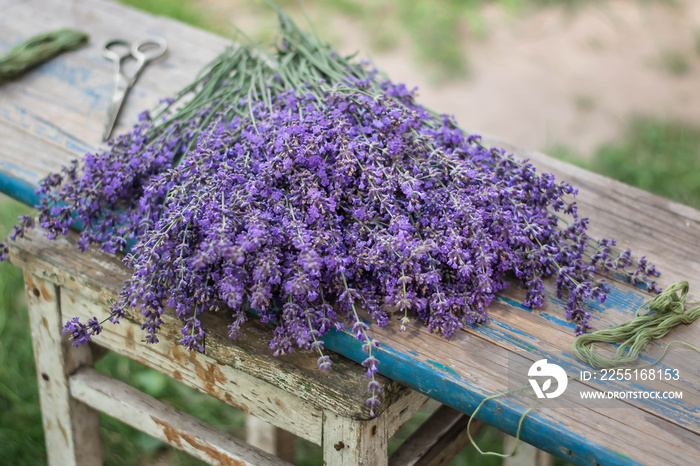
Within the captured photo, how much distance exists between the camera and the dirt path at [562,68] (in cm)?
380

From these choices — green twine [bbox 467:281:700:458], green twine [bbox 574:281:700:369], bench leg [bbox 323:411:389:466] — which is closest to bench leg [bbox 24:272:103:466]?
bench leg [bbox 323:411:389:466]

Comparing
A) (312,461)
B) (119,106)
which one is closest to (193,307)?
(119,106)

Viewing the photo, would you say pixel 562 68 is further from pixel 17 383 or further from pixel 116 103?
pixel 17 383

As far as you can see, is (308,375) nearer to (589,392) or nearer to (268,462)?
(268,462)

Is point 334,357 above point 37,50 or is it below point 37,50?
below

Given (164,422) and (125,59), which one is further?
(125,59)

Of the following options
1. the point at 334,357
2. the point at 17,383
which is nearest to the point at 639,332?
the point at 334,357

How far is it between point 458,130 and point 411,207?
A: 0.33 metres

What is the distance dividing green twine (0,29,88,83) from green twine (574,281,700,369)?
1685mm

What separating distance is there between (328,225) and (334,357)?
25 cm

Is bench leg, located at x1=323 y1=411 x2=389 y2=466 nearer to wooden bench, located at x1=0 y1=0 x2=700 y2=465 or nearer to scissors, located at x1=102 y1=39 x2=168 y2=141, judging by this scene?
wooden bench, located at x1=0 y1=0 x2=700 y2=465

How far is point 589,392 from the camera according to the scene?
3.23ft

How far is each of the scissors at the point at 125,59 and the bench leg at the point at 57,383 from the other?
1.55 ft

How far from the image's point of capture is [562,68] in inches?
166
